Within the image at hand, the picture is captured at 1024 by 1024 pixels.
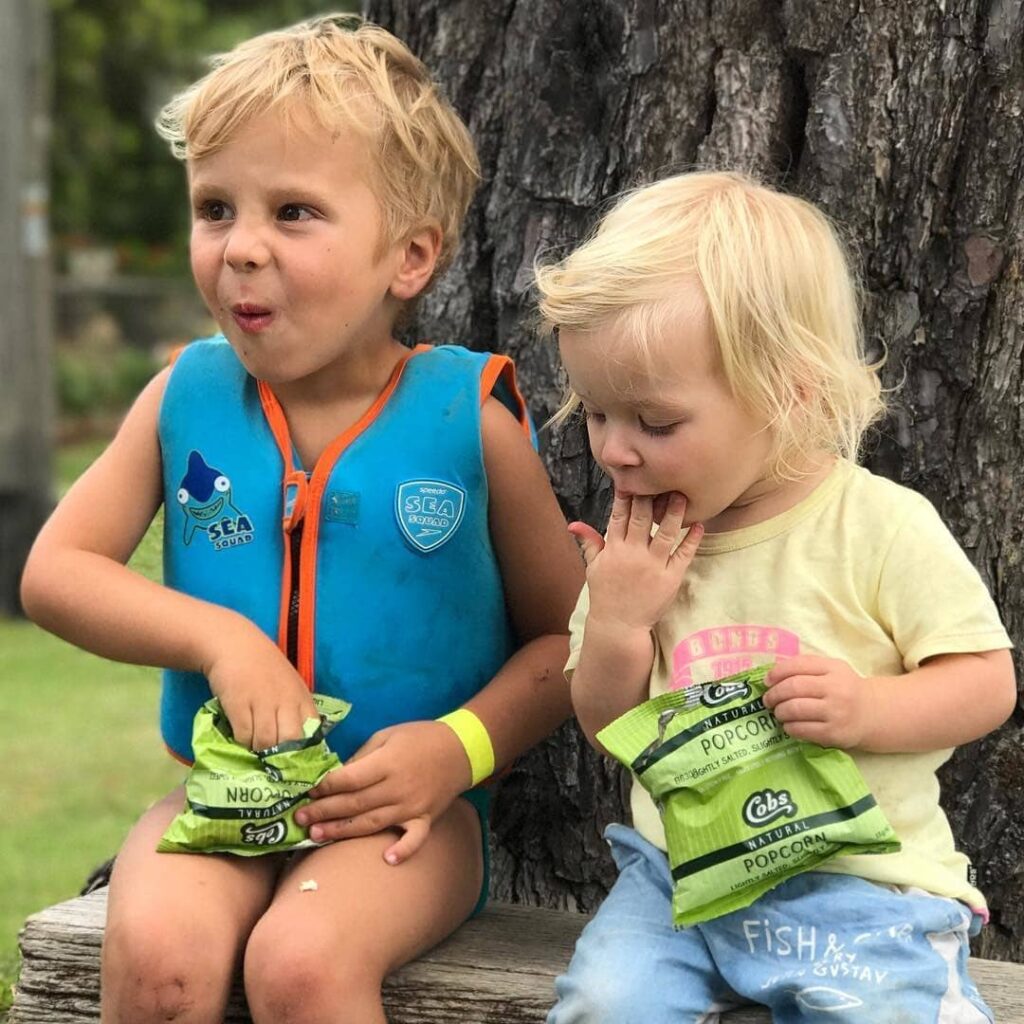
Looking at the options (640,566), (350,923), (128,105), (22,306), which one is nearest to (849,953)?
(640,566)

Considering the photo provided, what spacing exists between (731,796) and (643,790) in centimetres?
23

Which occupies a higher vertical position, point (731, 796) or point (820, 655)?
point (820, 655)

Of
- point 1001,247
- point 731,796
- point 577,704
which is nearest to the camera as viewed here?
point 731,796

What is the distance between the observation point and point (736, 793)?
80.3 inches

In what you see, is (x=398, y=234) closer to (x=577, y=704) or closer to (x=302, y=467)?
(x=302, y=467)

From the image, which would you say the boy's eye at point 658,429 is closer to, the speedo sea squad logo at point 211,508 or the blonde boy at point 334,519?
the blonde boy at point 334,519

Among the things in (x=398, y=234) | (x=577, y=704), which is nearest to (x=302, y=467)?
(x=398, y=234)

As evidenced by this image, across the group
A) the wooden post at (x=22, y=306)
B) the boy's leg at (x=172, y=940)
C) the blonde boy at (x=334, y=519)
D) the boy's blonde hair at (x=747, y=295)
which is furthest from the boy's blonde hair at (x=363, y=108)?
the wooden post at (x=22, y=306)

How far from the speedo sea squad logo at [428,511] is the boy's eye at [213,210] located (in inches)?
17.9

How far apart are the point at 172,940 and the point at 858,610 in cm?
95

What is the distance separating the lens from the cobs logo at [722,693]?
207cm

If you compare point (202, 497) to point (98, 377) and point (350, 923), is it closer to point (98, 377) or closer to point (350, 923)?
point (350, 923)

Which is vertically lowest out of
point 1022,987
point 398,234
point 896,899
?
point 1022,987

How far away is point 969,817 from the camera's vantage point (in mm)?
2646
